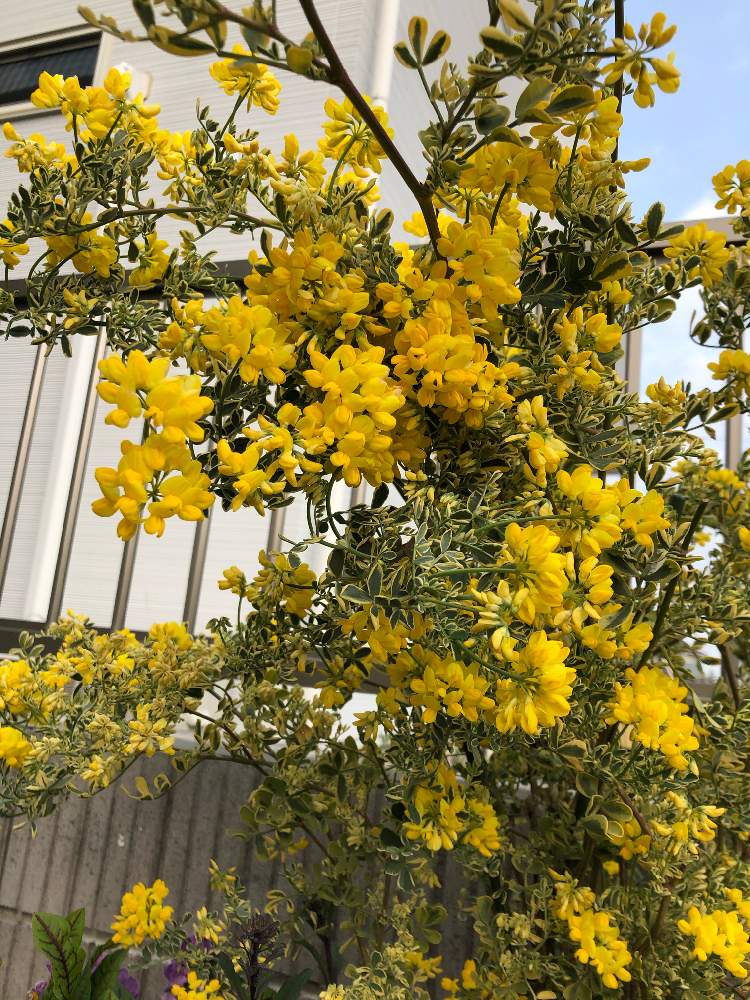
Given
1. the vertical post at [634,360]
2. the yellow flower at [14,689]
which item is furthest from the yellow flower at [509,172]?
the vertical post at [634,360]

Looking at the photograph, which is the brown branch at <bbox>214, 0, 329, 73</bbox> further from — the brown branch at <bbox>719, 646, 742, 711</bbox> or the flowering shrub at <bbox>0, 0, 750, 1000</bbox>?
the brown branch at <bbox>719, 646, 742, 711</bbox>

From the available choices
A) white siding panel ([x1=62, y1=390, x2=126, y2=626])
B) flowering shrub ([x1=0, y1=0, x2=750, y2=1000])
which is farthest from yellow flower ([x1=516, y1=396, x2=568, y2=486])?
white siding panel ([x1=62, y1=390, x2=126, y2=626])

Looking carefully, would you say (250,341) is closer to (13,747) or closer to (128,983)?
(13,747)

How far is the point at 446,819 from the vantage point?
613 millimetres

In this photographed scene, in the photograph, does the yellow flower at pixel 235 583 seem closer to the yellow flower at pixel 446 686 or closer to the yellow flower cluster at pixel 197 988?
the yellow flower at pixel 446 686

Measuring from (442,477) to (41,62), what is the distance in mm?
4264

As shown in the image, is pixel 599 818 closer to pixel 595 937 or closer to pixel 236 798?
pixel 595 937

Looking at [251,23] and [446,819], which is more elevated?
[251,23]

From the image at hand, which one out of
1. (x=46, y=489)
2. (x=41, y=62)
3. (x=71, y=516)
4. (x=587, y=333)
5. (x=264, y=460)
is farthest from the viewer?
(x=41, y=62)

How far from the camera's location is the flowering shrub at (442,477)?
456 mm

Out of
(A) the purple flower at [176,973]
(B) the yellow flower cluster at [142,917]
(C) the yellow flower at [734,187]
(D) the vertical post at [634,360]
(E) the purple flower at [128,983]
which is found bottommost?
(E) the purple flower at [128,983]

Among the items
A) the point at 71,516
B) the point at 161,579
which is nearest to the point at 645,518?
the point at 71,516

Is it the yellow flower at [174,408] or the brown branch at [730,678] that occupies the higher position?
the yellow flower at [174,408]

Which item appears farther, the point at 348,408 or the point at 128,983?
the point at 128,983
